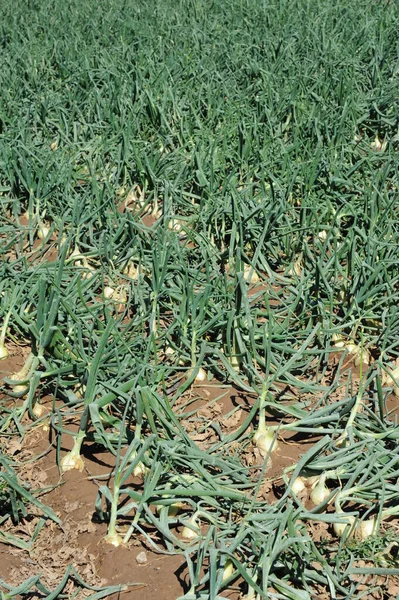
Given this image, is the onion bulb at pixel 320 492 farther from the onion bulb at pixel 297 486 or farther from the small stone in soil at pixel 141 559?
the small stone in soil at pixel 141 559

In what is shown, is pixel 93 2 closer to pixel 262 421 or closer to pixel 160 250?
pixel 160 250

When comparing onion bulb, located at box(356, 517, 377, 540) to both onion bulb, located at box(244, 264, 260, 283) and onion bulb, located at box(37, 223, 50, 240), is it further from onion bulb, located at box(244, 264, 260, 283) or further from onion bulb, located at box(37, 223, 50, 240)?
onion bulb, located at box(37, 223, 50, 240)

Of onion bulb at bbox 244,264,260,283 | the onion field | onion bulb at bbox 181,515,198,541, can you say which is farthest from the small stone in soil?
onion bulb at bbox 244,264,260,283

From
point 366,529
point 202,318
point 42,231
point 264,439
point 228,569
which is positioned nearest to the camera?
point 228,569

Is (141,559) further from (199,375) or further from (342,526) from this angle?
(199,375)

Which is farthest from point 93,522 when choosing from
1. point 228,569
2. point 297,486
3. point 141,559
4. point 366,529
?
point 366,529

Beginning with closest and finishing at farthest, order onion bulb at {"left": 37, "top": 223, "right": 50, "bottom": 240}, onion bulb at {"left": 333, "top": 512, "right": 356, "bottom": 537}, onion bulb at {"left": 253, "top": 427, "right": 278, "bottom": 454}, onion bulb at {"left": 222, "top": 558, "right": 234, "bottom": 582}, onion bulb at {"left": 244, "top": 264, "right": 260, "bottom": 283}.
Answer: onion bulb at {"left": 222, "top": 558, "right": 234, "bottom": 582} → onion bulb at {"left": 333, "top": 512, "right": 356, "bottom": 537} → onion bulb at {"left": 253, "top": 427, "right": 278, "bottom": 454} → onion bulb at {"left": 244, "top": 264, "right": 260, "bottom": 283} → onion bulb at {"left": 37, "top": 223, "right": 50, "bottom": 240}

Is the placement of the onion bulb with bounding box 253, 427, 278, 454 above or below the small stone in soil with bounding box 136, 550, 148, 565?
above

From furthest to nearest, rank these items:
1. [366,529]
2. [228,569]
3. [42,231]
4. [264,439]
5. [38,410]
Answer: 1. [42,231]
2. [38,410]
3. [264,439]
4. [366,529]
5. [228,569]

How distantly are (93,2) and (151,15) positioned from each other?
583 millimetres

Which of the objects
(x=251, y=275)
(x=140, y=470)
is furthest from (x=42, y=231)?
(x=140, y=470)

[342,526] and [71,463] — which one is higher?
[342,526]

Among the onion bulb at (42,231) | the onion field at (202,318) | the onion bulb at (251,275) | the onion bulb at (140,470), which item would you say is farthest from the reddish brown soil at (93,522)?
the onion bulb at (42,231)

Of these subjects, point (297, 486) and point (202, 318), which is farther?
point (202, 318)
